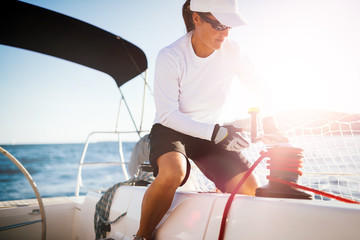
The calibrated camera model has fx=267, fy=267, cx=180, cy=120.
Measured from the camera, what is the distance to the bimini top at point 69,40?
2.81 metres

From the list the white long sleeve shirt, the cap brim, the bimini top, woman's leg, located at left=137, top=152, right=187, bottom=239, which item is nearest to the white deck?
woman's leg, located at left=137, top=152, right=187, bottom=239

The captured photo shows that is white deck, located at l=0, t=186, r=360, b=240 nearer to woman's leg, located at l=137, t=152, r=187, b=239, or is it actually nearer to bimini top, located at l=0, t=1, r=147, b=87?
woman's leg, located at l=137, t=152, r=187, b=239

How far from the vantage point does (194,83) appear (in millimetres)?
1528

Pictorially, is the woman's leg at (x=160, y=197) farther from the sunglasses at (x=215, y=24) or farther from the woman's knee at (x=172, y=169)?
the sunglasses at (x=215, y=24)

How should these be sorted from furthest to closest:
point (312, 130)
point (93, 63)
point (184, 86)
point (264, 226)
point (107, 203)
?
point (93, 63), point (312, 130), point (107, 203), point (184, 86), point (264, 226)

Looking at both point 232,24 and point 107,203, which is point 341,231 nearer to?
point 232,24

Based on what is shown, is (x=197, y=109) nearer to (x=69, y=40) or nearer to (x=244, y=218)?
(x=244, y=218)

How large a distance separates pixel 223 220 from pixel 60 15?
2934mm

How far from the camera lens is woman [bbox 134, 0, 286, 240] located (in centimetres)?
122

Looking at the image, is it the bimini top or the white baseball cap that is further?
the bimini top

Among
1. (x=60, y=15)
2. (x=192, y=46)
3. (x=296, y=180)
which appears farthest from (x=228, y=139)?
(x=60, y=15)

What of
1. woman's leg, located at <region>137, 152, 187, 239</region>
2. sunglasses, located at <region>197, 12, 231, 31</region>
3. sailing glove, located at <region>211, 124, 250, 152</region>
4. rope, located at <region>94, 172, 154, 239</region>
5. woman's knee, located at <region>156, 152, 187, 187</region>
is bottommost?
rope, located at <region>94, 172, 154, 239</region>

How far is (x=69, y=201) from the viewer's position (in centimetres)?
286

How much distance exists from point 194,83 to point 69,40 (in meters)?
2.27
